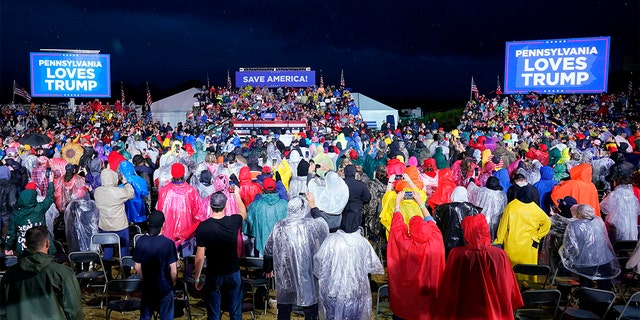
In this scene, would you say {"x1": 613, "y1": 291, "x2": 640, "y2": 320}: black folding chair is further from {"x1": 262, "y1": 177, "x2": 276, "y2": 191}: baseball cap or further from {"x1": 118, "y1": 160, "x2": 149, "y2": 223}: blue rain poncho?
{"x1": 118, "y1": 160, "x2": 149, "y2": 223}: blue rain poncho

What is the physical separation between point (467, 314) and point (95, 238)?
5240 millimetres

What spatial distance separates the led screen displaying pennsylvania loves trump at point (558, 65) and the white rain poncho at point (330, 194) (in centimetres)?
1978

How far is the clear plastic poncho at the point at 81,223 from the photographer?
7766 mm

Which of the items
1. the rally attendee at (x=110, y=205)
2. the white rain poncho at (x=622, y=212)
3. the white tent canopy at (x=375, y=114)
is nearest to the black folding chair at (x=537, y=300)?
the white rain poncho at (x=622, y=212)

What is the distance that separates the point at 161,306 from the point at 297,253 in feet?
4.73

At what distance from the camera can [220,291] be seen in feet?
17.6

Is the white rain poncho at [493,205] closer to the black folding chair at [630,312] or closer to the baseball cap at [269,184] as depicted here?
the black folding chair at [630,312]

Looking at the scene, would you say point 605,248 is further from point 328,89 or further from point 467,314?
point 328,89

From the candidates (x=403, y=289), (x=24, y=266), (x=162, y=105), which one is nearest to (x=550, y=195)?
(x=403, y=289)

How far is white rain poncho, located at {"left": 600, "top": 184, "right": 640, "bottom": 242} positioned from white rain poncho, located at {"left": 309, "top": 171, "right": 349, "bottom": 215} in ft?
12.7

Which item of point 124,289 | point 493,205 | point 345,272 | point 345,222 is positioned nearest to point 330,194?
point 345,222

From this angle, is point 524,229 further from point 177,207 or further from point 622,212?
point 177,207

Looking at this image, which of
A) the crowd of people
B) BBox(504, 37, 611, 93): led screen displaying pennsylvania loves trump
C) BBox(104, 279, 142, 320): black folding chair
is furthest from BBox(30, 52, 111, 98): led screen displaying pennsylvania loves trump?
BBox(104, 279, 142, 320): black folding chair

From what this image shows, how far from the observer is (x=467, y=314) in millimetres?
4570
